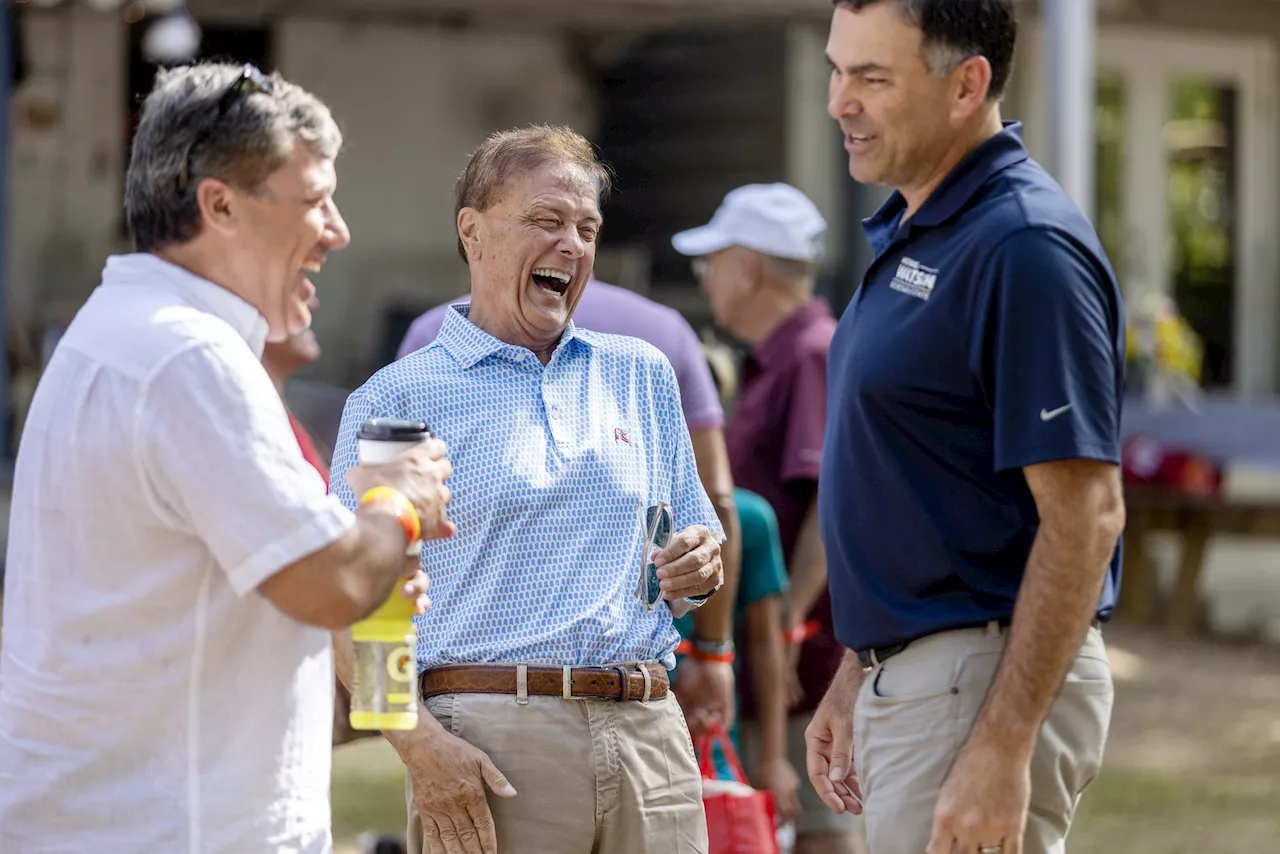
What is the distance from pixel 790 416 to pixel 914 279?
1800 millimetres

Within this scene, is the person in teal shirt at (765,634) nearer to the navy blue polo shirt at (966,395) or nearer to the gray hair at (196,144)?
the navy blue polo shirt at (966,395)

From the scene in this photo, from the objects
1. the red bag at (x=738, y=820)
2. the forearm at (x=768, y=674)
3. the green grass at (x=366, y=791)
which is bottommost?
the green grass at (x=366, y=791)

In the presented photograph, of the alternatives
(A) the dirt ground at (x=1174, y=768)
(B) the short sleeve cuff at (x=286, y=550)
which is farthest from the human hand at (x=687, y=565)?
(A) the dirt ground at (x=1174, y=768)

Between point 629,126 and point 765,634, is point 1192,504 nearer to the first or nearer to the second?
point 629,126

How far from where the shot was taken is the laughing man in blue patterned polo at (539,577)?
2.63 m

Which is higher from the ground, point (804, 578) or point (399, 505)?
point (399, 505)

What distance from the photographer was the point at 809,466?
428 cm

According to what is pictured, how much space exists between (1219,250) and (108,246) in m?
8.07

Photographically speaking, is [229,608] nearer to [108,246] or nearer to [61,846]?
[61,846]

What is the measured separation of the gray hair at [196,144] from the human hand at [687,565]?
90cm

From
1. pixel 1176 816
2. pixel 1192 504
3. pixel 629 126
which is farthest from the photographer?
pixel 629 126

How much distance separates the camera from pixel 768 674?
164 inches

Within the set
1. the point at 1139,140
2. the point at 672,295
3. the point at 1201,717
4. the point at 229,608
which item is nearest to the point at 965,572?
Answer: the point at 229,608

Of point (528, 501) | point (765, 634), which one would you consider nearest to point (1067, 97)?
point (765, 634)
